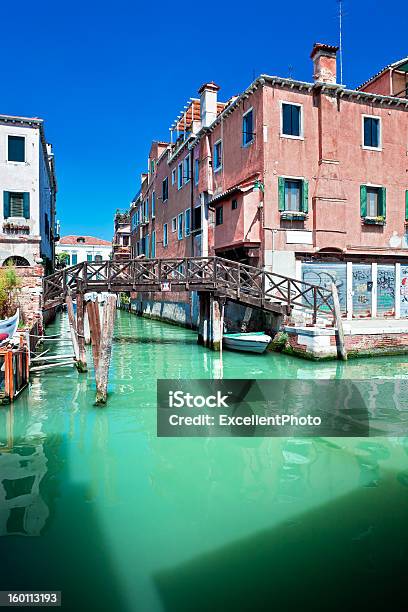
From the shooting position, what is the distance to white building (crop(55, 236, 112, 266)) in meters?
62.0

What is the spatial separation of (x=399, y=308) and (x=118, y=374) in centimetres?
1184

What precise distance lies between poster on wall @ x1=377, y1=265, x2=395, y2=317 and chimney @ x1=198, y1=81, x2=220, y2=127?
9920 millimetres

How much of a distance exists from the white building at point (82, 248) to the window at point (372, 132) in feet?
156

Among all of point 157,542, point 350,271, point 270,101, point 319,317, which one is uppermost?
point 270,101

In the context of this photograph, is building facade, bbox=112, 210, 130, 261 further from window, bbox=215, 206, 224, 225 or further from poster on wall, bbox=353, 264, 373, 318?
poster on wall, bbox=353, 264, 373, 318

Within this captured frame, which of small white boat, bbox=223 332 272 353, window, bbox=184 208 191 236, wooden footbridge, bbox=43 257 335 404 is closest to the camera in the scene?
small white boat, bbox=223 332 272 353

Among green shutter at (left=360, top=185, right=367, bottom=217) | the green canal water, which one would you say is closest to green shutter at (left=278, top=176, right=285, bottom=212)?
green shutter at (left=360, top=185, right=367, bottom=217)

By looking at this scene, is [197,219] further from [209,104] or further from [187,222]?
[209,104]

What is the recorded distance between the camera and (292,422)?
26.9 feet

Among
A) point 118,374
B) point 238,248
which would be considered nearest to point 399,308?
point 238,248

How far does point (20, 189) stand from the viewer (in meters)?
20.9

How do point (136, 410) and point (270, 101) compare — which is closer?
point (136, 410)

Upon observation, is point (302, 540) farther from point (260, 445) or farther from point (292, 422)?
point (292, 422)

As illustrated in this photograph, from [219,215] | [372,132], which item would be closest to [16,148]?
[219,215]
